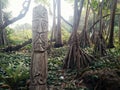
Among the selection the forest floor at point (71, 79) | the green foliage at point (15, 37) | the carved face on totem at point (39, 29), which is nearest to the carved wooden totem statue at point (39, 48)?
the carved face on totem at point (39, 29)

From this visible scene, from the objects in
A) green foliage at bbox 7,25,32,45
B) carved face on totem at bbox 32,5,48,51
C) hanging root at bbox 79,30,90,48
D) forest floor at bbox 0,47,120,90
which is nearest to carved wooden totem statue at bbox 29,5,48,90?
carved face on totem at bbox 32,5,48,51

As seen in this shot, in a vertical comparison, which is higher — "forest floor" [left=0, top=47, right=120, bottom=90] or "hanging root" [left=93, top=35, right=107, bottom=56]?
"hanging root" [left=93, top=35, right=107, bottom=56]

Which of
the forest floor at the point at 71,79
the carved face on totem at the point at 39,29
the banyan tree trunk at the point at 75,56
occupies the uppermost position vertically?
the carved face on totem at the point at 39,29

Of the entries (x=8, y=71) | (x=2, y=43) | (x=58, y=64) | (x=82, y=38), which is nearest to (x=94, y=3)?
(x=82, y=38)

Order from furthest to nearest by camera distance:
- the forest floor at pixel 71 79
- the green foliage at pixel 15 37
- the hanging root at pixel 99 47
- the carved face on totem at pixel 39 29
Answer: the green foliage at pixel 15 37 → the hanging root at pixel 99 47 → the forest floor at pixel 71 79 → the carved face on totem at pixel 39 29

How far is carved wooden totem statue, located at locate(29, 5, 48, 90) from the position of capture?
429cm

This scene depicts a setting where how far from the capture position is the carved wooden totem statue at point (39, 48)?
4.29m

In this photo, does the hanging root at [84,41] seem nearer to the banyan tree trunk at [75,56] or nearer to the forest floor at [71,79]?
the banyan tree trunk at [75,56]

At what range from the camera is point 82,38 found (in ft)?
34.1

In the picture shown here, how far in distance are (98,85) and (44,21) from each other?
6.52ft

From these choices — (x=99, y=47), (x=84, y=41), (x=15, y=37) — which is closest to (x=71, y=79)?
(x=99, y=47)

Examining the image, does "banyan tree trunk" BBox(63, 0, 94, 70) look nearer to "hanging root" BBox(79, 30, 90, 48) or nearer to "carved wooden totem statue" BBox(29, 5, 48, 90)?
"carved wooden totem statue" BBox(29, 5, 48, 90)

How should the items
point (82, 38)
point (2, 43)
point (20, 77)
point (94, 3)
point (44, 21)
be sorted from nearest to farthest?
point (44, 21)
point (20, 77)
point (82, 38)
point (2, 43)
point (94, 3)

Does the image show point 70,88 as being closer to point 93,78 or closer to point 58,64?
point 93,78
